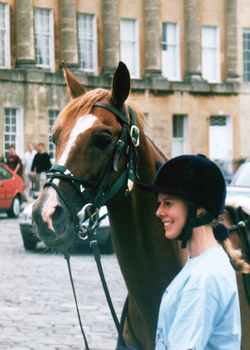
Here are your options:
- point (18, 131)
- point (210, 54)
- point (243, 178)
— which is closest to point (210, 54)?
point (210, 54)

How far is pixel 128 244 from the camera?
19.2 feet

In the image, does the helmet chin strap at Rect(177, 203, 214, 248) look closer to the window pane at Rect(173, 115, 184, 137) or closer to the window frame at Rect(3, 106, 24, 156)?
the window frame at Rect(3, 106, 24, 156)

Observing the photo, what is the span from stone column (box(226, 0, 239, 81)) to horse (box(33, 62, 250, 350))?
5748 centimetres

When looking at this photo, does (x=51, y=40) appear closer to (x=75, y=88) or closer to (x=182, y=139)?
(x=182, y=139)

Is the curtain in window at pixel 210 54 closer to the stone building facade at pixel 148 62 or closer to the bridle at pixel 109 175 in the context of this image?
the stone building facade at pixel 148 62

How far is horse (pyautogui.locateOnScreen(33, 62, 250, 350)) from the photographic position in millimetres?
5727

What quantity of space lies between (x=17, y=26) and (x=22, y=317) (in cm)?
4118

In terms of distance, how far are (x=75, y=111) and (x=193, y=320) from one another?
206 centimetres

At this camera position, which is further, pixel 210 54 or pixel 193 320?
pixel 210 54

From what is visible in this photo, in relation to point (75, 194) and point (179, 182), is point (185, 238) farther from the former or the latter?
point (75, 194)

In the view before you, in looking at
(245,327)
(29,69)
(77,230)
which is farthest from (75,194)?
(29,69)

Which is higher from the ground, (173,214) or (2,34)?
(2,34)

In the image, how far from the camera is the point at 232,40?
6325 cm

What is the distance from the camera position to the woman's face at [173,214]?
14.0 ft
